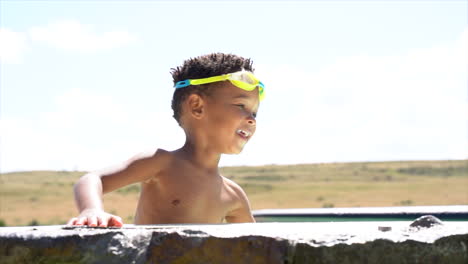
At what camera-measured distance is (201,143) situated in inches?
142

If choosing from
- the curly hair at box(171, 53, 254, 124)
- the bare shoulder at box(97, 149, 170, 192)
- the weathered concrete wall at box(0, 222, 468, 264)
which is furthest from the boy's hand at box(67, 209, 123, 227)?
the curly hair at box(171, 53, 254, 124)

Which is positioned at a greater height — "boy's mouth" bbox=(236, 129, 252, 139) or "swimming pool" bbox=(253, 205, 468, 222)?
"boy's mouth" bbox=(236, 129, 252, 139)

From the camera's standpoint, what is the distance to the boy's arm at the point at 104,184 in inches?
90.9

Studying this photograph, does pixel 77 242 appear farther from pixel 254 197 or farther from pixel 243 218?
pixel 254 197

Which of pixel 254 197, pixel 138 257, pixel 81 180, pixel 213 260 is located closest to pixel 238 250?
pixel 213 260

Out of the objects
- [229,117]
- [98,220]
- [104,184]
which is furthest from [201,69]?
[98,220]

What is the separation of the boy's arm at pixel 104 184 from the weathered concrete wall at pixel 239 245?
0.30 meters

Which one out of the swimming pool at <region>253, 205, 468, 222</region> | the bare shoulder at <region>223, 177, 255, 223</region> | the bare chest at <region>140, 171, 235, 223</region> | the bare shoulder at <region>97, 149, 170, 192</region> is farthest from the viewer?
the swimming pool at <region>253, 205, 468, 222</region>

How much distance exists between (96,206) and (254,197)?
21951 millimetres

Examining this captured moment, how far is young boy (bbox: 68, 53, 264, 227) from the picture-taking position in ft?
11.3

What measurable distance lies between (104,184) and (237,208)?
1.07 metres

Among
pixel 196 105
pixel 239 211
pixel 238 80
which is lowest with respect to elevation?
pixel 239 211

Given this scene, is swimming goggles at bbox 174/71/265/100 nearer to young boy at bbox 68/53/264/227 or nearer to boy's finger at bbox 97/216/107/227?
young boy at bbox 68/53/264/227

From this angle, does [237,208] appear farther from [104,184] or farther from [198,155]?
[104,184]
